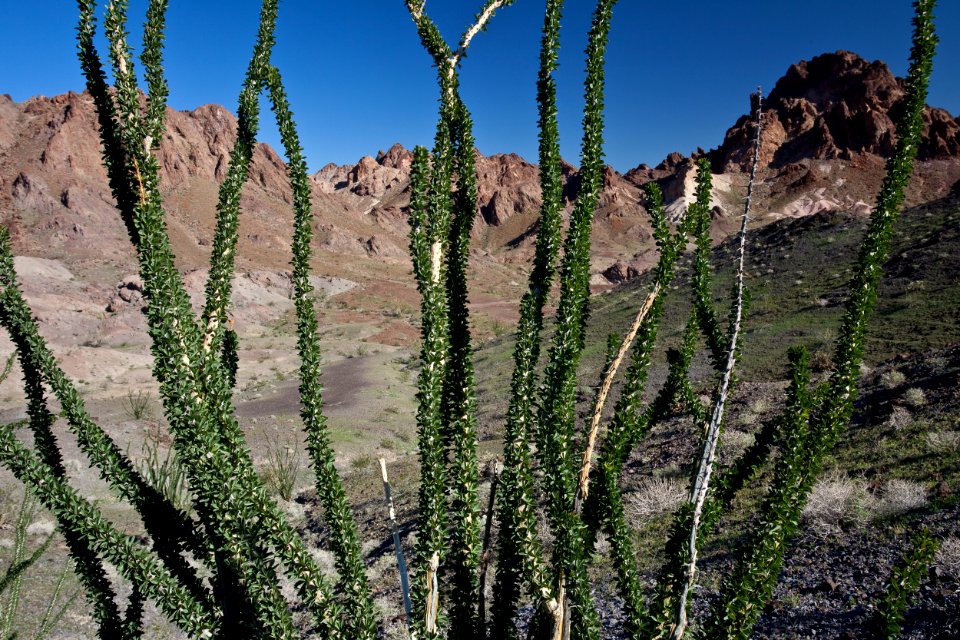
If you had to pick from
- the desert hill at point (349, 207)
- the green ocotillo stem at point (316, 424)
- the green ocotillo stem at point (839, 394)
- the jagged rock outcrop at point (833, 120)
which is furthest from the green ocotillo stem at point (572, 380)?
the jagged rock outcrop at point (833, 120)

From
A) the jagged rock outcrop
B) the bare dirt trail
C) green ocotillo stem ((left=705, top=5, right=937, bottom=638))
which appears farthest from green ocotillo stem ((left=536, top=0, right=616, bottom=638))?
the jagged rock outcrop

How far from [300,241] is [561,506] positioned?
2.74 metres

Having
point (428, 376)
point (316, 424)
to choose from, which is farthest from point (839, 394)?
point (316, 424)

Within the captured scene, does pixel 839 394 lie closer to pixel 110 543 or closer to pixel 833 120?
pixel 110 543

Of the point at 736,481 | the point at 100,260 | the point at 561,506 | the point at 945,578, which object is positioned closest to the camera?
the point at 561,506

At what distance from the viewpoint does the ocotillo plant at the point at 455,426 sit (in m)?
3.35

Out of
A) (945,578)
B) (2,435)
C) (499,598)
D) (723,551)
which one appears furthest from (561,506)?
(723,551)

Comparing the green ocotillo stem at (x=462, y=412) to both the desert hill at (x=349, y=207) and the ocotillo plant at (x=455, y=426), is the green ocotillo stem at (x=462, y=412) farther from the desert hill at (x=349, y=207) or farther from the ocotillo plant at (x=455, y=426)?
the desert hill at (x=349, y=207)

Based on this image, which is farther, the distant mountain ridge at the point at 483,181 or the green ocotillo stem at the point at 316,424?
the distant mountain ridge at the point at 483,181

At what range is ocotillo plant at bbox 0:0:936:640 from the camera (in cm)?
335

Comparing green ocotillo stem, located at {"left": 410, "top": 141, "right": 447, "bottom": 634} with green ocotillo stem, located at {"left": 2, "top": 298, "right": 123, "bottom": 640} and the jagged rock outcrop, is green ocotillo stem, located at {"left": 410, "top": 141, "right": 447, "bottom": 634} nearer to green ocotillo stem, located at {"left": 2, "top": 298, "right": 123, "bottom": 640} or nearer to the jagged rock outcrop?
green ocotillo stem, located at {"left": 2, "top": 298, "right": 123, "bottom": 640}

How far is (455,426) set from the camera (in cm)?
386

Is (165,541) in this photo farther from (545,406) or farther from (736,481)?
(736,481)

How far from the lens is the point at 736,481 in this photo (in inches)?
164
